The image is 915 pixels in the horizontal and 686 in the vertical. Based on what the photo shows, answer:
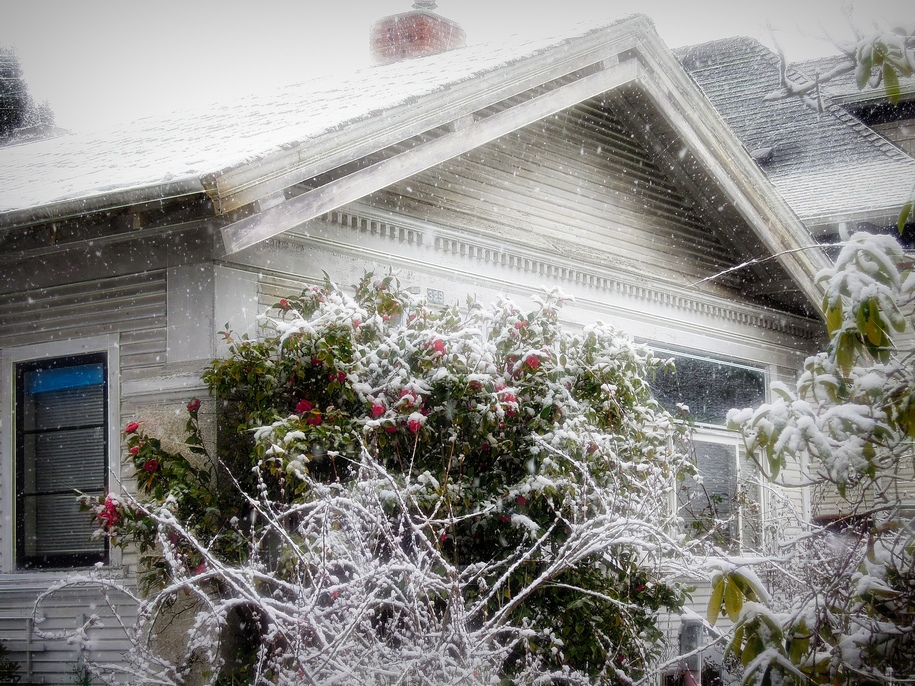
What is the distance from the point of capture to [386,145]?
6.09 m

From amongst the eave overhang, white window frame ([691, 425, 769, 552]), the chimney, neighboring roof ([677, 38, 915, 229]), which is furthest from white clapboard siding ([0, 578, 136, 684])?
neighboring roof ([677, 38, 915, 229])

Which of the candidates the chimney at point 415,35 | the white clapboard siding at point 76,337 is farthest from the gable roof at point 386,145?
the chimney at point 415,35

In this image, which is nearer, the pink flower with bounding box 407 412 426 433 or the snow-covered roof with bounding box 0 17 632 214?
the pink flower with bounding box 407 412 426 433

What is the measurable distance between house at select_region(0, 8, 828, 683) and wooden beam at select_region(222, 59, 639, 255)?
18mm

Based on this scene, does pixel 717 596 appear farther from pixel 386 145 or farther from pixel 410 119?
pixel 410 119

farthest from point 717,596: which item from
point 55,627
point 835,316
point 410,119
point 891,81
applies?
point 55,627

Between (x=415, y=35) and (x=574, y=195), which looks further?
(x=415, y=35)

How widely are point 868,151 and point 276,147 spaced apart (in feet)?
32.4

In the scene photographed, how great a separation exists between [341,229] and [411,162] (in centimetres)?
69

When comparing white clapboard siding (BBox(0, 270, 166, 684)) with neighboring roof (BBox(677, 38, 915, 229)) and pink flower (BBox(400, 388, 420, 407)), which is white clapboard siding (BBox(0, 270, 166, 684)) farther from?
neighboring roof (BBox(677, 38, 915, 229))

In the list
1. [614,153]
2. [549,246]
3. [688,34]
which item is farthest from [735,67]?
[688,34]

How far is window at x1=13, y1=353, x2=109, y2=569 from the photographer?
6270mm

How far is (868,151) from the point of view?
12.5 m

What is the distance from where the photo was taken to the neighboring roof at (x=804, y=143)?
36.5 ft
